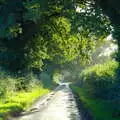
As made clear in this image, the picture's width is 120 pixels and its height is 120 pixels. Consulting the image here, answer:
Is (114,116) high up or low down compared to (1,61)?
down

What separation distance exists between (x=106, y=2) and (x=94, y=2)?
7.31 feet

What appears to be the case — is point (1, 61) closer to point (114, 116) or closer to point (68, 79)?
point (114, 116)

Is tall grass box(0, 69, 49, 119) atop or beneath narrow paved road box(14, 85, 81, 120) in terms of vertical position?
atop

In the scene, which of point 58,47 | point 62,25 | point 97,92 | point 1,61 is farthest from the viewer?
point 97,92

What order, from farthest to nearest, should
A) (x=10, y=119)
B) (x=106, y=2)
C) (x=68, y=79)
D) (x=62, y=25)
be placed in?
(x=68, y=79), (x=10, y=119), (x=62, y=25), (x=106, y=2)

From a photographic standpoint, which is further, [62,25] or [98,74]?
[98,74]

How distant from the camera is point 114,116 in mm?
27125

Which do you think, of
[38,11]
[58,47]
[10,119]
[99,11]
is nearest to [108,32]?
[99,11]

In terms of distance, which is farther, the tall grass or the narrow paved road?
the tall grass

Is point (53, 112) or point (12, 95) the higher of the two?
point (12, 95)

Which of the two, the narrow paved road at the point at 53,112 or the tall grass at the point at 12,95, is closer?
the narrow paved road at the point at 53,112

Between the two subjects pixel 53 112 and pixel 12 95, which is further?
pixel 12 95

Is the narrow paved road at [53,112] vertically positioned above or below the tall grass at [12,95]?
below

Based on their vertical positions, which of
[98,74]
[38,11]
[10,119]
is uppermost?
[38,11]
